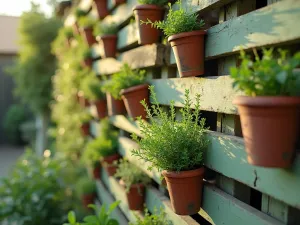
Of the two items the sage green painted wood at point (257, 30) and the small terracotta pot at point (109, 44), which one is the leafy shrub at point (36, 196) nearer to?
the small terracotta pot at point (109, 44)

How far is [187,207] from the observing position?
5.19 feet

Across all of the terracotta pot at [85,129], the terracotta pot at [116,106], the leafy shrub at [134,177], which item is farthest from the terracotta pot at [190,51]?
the terracotta pot at [85,129]

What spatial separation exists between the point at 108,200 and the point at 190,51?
197 centimetres

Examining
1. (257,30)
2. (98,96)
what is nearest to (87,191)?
(98,96)

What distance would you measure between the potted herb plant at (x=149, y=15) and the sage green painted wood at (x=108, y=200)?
106 centimetres

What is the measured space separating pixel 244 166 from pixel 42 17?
7.21 metres

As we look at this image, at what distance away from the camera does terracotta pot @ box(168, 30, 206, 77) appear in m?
1.56

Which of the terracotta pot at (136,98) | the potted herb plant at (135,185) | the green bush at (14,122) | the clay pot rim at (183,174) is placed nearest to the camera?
the clay pot rim at (183,174)

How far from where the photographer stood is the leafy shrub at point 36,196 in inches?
146

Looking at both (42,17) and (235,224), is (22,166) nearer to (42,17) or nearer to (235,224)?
(235,224)

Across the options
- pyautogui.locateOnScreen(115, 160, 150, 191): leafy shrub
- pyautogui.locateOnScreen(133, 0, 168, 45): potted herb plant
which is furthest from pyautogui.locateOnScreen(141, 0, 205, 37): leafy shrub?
pyautogui.locateOnScreen(115, 160, 150, 191): leafy shrub

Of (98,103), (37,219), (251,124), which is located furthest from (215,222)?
(37,219)

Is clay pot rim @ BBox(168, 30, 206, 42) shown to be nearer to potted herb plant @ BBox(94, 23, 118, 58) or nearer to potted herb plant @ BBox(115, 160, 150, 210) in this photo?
potted herb plant @ BBox(115, 160, 150, 210)

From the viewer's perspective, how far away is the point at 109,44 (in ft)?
9.87
